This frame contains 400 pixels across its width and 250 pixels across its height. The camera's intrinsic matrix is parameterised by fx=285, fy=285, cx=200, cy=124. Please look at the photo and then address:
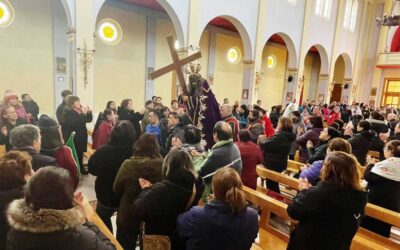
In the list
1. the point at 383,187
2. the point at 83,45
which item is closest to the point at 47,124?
the point at 383,187

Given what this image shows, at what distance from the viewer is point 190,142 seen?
360 centimetres

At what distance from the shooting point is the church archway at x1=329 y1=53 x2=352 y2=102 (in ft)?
67.5

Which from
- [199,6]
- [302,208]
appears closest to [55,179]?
[302,208]

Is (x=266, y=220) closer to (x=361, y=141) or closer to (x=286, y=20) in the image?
(x=361, y=141)

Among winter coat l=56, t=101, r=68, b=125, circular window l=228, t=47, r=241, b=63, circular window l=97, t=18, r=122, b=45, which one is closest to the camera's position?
winter coat l=56, t=101, r=68, b=125

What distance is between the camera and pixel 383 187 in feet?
10.9

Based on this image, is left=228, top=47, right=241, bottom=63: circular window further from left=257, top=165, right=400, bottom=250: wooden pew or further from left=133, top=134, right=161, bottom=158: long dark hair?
left=133, top=134, right=161, bottom=158: long dark hair

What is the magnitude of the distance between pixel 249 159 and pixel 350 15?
20.0 meters

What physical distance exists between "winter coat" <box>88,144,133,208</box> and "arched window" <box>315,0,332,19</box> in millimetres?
16718

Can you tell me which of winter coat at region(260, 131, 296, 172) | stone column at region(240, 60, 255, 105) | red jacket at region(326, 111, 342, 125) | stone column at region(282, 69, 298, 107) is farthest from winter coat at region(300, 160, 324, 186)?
stone column at region(282, 69, 298, 107)

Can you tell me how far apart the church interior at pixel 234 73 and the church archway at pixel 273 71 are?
0.10 metres

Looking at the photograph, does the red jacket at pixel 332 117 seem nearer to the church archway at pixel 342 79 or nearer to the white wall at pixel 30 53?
the church archway at pixel 342 79

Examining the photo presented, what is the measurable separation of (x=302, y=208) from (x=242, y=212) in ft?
→ 1.67

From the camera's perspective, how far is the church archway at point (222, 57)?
14891 mm
